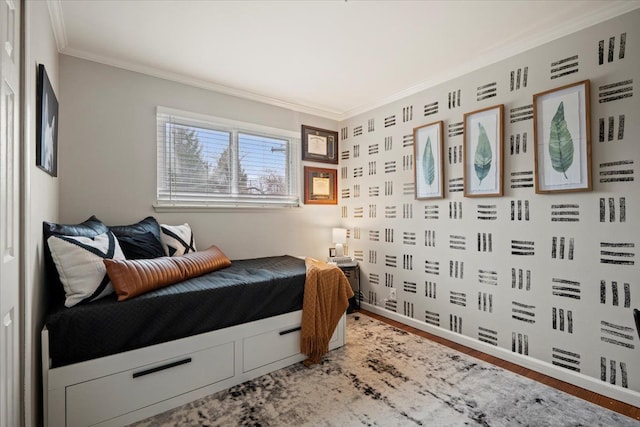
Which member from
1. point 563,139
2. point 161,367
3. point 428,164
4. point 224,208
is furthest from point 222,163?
point 563,139

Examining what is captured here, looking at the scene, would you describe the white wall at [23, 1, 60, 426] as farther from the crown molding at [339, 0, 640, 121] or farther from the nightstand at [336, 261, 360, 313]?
the crown molding at [339, 0, 640, 121]

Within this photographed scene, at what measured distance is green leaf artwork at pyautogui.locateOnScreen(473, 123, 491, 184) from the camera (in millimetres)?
2541

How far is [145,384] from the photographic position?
177 centimetres

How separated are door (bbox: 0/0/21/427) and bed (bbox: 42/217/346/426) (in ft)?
0.92

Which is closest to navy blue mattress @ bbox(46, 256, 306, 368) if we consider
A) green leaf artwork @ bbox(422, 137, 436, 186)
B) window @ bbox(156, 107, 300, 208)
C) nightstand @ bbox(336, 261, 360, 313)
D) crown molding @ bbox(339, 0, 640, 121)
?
window @ bbox(156, 107, 300, 208)

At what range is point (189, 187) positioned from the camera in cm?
299

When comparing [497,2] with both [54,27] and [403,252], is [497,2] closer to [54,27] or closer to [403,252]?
[403,252]

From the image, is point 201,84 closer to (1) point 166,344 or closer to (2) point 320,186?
(2) point 320,186

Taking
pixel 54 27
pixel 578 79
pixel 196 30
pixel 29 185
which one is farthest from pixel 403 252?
pixel 54 27

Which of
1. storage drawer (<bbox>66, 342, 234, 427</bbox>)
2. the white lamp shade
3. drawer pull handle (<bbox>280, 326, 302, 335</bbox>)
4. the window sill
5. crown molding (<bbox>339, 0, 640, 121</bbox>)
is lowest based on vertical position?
storage drawer (<bbox>66, 342, 234, 427</bbox>)

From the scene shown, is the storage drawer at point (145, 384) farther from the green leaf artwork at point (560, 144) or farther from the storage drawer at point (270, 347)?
the green leaf artwork at point (560, 144)

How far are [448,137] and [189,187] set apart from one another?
2550mm

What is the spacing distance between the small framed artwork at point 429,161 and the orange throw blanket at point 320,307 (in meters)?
1.25

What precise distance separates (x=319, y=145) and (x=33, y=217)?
115 inches
